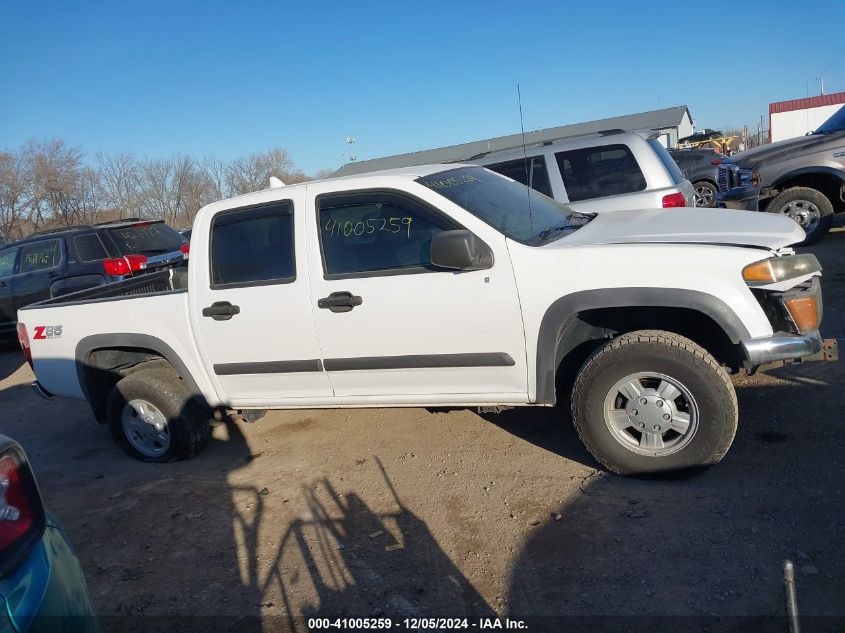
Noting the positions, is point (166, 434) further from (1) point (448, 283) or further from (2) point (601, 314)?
(2) point (601, 314)

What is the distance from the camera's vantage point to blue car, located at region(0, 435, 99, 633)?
1641 mm

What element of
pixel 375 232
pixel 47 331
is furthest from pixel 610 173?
pixel 47 331

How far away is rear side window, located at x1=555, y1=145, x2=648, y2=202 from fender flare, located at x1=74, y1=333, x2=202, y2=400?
14.6ft

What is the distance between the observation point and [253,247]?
169 inches

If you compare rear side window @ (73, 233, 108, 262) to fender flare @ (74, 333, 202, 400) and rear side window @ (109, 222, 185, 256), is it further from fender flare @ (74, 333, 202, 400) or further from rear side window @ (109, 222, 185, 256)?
fender flare @ (74, 333, 202, 400)

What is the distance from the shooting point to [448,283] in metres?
3.69

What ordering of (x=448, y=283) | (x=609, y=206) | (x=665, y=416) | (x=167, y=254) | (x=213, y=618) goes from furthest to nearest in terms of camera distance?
(x=167, y=254), (x=609, y=206), (x=448, y=283), (x=665, y=416), (x=213, y=618)

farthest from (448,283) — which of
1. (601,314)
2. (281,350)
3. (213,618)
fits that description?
(213,618)

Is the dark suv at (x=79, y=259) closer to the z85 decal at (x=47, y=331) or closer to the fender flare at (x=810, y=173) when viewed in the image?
the z85 decal at (x=47, y=331)

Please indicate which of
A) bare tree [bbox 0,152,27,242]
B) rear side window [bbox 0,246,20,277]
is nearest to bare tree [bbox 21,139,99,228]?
bare tree [bbox 0,152,27,242]

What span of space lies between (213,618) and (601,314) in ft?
8.34

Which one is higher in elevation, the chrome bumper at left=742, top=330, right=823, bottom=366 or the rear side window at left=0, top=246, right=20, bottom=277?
the rear side window at left=0, top=246, right=20, bottom=277

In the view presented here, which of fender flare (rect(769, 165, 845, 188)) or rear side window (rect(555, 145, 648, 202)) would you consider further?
fender flare (rect(769, 165, 845, 188))

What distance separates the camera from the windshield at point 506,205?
12.6 feet
